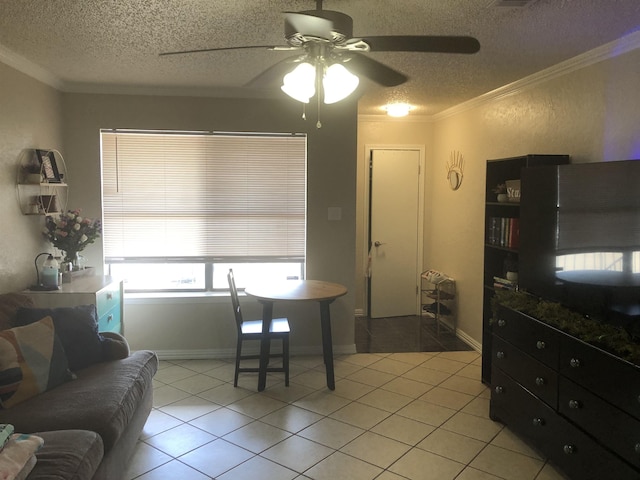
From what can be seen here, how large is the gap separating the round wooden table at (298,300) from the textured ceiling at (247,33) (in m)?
1.65

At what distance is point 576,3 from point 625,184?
0.92 m

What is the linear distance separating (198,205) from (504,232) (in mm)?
2604

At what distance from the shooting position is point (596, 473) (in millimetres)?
2326

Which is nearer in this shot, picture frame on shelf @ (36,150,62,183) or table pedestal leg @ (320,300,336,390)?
picture frame on shelf @ (36,150,62,183)

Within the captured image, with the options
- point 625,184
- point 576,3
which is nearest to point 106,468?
point 625,184

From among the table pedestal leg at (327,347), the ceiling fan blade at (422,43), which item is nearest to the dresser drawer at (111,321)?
the table pedestal leg at (327,347)

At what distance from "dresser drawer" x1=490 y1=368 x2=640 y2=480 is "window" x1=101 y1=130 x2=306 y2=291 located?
7.07 ft

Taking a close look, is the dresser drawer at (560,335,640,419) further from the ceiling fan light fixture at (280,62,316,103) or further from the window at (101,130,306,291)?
the window at (101,130,306,291)

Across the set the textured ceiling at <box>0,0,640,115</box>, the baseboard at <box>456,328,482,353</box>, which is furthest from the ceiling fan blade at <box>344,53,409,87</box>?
the baseboard at <box>456,328,482,353</box>

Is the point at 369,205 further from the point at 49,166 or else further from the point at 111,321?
the point at 49,166

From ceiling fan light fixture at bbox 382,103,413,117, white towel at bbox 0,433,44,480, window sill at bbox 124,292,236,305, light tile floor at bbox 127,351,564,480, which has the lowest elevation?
light tile floor at bbox 127,351,564,480

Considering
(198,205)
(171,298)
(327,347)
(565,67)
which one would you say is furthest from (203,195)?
(565,67)

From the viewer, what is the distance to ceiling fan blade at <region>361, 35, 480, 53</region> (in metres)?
2.02

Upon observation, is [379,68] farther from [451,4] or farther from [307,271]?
[307,271]
